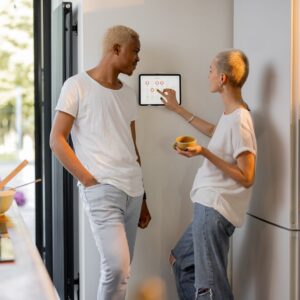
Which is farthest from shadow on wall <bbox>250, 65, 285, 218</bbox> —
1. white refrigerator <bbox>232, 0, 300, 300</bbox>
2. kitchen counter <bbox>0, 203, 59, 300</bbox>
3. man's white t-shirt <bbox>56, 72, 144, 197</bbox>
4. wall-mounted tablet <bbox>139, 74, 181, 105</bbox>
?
kitchen counter <bbox>0, 203, 59, 300</bbox>

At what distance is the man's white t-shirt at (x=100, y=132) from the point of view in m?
2.25

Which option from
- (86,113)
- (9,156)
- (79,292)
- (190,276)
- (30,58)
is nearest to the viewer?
(86,113)

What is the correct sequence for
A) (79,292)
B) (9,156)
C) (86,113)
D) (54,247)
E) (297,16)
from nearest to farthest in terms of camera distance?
(297,16)
(86,113)
(79,292)
(54,247)
(9,156)

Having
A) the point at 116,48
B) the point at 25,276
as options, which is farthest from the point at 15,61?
the point at 25,276

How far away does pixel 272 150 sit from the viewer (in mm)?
2328

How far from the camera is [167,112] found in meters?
2.69

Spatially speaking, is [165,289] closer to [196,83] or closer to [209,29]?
[196,83]

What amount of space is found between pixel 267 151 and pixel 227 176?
0.96 ft

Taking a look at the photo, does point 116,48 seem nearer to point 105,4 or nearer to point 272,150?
point 105,4

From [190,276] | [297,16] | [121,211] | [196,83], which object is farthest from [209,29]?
[190,276]

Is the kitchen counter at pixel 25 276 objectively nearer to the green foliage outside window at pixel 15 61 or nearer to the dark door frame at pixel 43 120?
the dark door frame at pixel 43 120

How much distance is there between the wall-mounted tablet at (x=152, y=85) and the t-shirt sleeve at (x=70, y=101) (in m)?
0.49

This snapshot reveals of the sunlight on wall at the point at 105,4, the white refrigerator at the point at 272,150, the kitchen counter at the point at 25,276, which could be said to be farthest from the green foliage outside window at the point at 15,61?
the kitchen counter at the point at 25,276

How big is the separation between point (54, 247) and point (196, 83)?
1.40m
